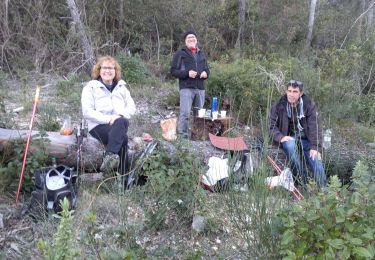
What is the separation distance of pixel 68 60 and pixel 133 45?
210 centimetres

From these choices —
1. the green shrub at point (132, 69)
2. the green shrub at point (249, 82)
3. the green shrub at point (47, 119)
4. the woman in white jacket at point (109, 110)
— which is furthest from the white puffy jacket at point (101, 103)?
the green shrub at point (132, 69)

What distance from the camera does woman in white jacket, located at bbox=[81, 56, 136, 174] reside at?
4.14 meters

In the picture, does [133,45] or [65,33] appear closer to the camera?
[65,33]

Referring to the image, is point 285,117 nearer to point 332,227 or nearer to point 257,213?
point 257,213

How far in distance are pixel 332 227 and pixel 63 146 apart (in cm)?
302

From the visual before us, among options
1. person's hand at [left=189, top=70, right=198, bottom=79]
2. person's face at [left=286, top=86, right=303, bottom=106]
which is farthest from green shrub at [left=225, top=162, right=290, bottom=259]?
person's hand at [left=189, top=70, right=198, bottom=79]

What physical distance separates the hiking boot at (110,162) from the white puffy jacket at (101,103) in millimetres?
451

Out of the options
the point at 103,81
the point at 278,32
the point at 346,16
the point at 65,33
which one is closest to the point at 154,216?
the point at 103,81

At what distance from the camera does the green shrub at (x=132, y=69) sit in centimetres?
873

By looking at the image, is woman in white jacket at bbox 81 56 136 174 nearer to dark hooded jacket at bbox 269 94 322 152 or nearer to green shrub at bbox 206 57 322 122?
dark hooded jacket at bbox 269 94 322 152

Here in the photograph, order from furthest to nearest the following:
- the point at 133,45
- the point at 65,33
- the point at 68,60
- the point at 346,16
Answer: the point at 346,16 → the point at 133,45 → the point at 65,33 → the point at 68,60

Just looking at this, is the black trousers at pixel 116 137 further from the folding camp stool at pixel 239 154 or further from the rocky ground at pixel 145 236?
the folding camp stool at pixel 239 154

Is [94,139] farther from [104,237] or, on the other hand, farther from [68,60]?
[68,60]

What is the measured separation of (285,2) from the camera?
1273cm
